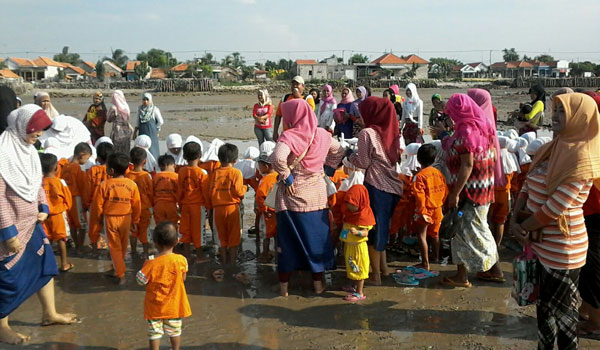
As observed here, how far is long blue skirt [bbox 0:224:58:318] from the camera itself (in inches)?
159

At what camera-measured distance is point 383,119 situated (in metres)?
5.12

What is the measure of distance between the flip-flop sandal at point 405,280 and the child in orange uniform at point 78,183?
371 centimetres

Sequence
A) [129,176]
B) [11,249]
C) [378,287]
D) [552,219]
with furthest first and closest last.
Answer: [129,176] < [378,287] < [11,249] < [552,219]

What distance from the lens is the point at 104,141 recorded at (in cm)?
697

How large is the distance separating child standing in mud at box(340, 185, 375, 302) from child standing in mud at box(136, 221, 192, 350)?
166 cm

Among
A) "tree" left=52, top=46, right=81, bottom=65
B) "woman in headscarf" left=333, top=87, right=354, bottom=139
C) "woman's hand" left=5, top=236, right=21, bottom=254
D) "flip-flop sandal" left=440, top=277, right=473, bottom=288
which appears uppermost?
"tree" left=52, top=46, right=81, bottom=65

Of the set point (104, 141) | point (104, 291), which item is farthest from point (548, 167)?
point (104, 141)

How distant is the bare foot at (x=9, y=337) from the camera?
4.18m

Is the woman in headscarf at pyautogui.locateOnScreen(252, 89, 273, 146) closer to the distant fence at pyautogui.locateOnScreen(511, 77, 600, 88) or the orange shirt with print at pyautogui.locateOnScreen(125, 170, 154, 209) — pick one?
the orange shirt with print at pyautogui.locateOnScreen(125, 170, 154, 209)

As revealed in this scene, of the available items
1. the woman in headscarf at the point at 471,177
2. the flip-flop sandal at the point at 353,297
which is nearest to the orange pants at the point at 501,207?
the woman in headscarf at the point at 471,177

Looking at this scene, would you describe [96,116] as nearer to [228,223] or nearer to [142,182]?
[142,182]

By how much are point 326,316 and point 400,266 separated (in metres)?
1.56

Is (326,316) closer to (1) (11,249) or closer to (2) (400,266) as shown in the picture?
(2) (400,266)

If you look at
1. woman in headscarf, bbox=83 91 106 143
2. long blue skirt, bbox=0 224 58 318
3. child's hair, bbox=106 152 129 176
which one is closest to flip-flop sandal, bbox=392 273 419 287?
child's hair, bbox=106 152 129 176
